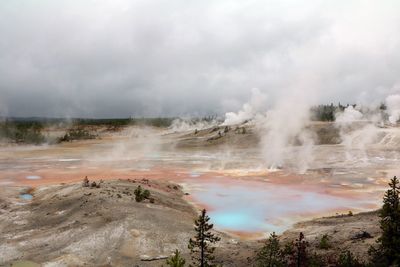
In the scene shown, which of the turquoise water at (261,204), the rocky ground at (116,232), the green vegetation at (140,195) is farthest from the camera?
the green vegetation at (140,195)

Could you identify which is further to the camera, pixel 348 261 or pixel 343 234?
pixel 343 234

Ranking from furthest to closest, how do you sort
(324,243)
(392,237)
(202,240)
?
(324,243)
(202,240)
(392,237)

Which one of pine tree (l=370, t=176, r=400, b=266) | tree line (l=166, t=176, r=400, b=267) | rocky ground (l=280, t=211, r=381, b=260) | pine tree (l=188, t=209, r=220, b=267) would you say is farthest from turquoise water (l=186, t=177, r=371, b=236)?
pine tree (l=370, t=176, r=400, b=266)

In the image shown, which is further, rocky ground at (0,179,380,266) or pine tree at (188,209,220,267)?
rocky ground at (0,179,380,266)

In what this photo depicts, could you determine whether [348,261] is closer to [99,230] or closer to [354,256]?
[354,256]

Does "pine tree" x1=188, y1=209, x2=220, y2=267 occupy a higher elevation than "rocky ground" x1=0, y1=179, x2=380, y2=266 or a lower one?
higher

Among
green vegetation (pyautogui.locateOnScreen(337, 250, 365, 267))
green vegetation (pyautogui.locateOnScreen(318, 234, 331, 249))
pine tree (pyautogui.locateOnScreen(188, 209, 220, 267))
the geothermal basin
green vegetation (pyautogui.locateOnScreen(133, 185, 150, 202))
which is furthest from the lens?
the geothermal basin

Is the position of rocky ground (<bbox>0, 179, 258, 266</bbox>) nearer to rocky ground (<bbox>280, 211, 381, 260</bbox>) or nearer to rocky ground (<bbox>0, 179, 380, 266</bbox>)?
rocky ground (<bbox>0, 179, 380, 266</bbox>)

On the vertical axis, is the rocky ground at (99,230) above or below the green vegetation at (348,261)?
below

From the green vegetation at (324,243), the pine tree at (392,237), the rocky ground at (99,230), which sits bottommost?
the rocky ground at (99,230)

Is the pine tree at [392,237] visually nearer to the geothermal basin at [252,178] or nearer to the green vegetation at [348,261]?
the green vegetation at [348,261]

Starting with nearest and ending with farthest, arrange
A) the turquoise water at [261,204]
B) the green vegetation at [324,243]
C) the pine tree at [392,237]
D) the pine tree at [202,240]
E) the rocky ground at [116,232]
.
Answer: the pine tree at [392,237]
the pine tree at [202,240]
the green vegetation at [324,243]
the rocky ground at [116,232]
the turquoise water at [261,204]

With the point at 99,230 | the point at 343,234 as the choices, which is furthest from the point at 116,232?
the point at 343,234

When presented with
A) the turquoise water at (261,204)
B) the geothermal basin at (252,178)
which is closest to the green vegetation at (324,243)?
the geothermal basin at (252,178)
